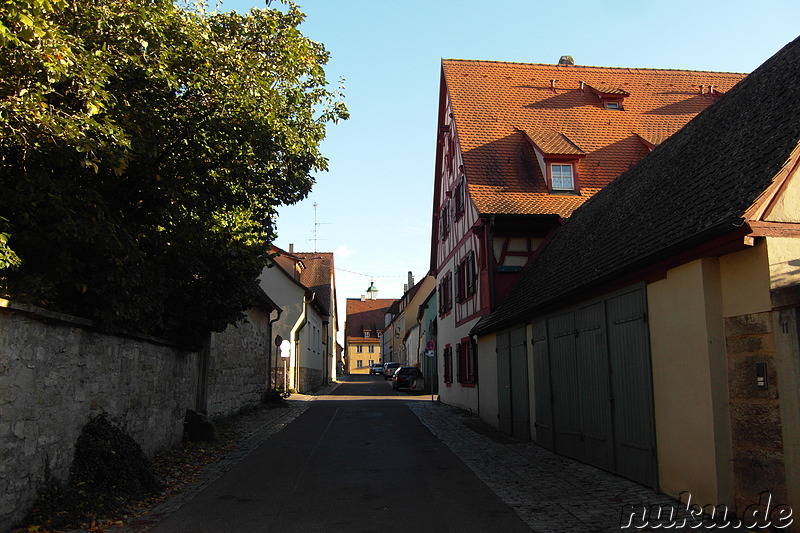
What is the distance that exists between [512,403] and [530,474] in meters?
5.08

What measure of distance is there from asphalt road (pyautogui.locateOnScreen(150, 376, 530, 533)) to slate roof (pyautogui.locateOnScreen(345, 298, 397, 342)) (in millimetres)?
92860

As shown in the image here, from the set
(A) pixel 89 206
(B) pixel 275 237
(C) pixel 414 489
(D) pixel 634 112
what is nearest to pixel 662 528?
(C) pixel 414 489

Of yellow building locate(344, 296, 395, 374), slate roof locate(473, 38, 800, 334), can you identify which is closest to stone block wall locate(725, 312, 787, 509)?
slate roof locate(473, 38, 800, 334)

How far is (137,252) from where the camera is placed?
775cm

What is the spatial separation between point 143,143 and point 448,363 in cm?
1905

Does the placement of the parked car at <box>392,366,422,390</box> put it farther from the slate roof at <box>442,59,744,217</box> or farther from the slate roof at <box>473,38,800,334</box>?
the slate roof at <box>473,38,800,334</box>

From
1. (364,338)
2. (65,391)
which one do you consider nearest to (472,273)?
(65,391)

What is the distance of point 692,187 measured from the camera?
859 centimetres

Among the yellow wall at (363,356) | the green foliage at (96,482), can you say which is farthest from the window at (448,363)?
the yellow wall at (363,356)

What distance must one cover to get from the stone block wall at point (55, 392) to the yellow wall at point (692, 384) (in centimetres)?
670

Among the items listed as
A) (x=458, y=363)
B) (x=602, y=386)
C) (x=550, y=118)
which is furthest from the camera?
(x=458, y=363)

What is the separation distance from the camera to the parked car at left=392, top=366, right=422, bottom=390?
3553cm

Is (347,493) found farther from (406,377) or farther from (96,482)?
(406,377)

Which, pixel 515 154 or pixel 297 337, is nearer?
pixel 515 154
